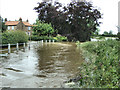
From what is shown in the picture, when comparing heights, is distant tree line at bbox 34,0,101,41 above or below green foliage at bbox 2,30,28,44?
above

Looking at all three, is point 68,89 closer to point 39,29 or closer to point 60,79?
point 60,79

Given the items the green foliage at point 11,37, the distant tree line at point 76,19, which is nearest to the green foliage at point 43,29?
the distant tree line at point 76,19

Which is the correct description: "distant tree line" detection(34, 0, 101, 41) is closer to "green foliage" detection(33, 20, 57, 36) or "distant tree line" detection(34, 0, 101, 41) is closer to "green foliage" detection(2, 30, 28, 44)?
"green foliage" detection(33, 20, 57, 36)

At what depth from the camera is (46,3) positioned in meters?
53.4

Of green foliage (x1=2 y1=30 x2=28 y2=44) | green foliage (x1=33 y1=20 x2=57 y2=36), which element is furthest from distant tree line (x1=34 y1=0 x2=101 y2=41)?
green foliage (x1=2 y1=30 x2=28 y2=44)

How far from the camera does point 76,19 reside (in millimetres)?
45625

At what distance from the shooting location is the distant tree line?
45312 mm

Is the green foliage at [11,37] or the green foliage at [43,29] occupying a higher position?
the green foliage at [43,29]

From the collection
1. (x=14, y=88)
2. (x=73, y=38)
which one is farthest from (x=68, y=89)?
(x=73, y=38)

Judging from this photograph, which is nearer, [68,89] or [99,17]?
[68,89]

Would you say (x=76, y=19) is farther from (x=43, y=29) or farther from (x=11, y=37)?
(x=11, y=37)

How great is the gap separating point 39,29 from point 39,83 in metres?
42.5

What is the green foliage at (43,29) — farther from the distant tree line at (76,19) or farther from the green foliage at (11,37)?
the green foliage at (11,37)

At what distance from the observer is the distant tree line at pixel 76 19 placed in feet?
149
